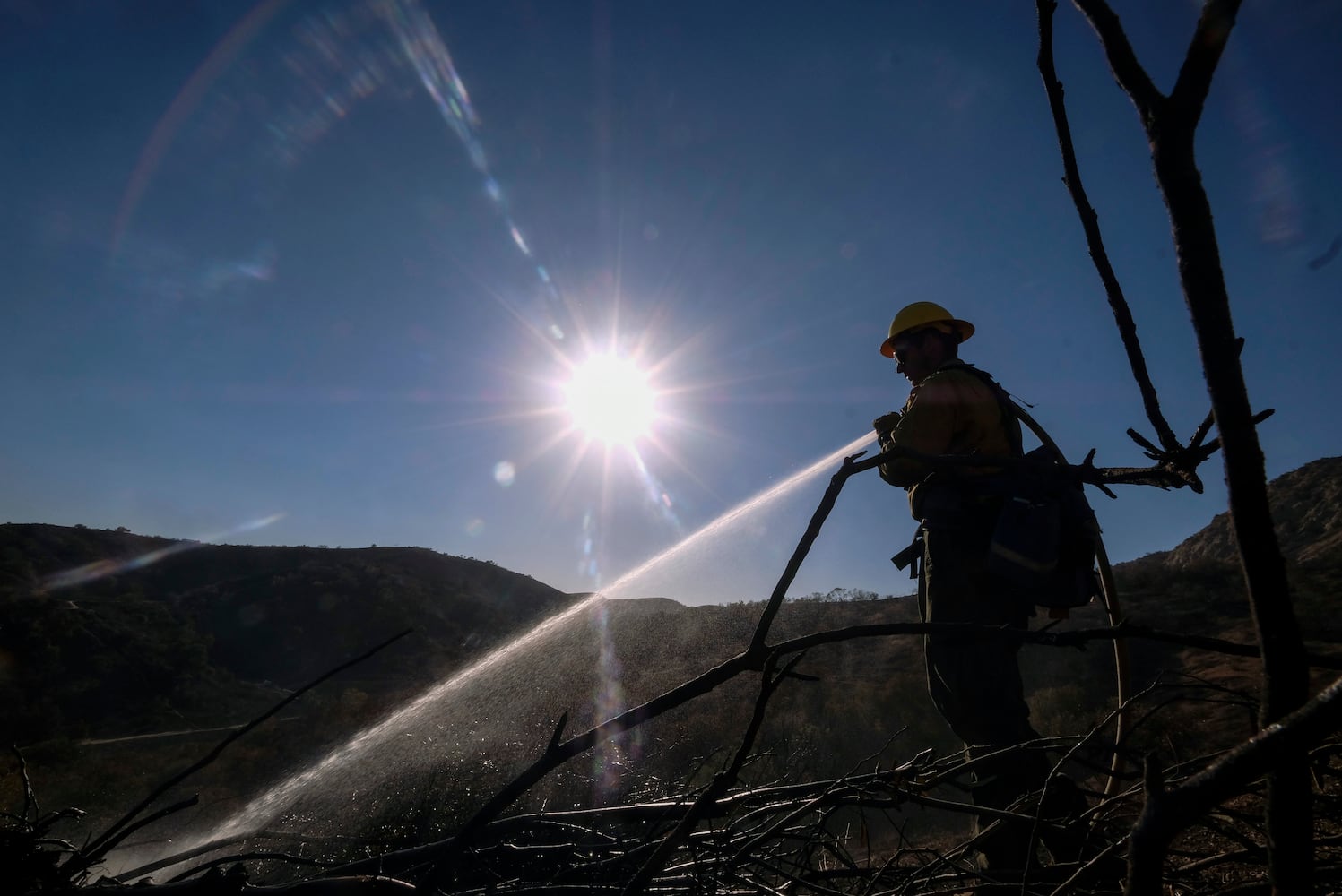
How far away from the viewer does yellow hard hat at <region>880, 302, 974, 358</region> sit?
3846mm

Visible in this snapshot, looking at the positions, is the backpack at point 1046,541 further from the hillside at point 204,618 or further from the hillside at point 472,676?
the hillside at point 204,618

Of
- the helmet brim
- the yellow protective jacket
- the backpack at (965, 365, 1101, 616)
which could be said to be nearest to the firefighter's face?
the helmet brim

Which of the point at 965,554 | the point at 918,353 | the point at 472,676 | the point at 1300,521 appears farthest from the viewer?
the point at 1300,521

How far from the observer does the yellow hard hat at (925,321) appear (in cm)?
385

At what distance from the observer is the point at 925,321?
387 cm

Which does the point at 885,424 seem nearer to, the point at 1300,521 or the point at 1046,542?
the point at 1046,542

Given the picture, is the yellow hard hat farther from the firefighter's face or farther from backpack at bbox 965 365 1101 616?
backpack at bbox 965 365 1101 616

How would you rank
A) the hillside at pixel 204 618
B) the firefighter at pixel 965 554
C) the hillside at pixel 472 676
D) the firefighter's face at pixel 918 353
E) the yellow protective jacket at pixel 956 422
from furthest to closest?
the hillside at pixel 204 618
the hillside at pixel 472 676
the firefighter's face at pixel 918 353
the yellow protective jacket at pixel 956 422
the firefighter at pixel 965 554

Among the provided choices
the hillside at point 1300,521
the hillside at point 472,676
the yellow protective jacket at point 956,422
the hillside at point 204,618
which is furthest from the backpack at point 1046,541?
the hillside at point 1300,521

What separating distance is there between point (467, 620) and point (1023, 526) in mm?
28444

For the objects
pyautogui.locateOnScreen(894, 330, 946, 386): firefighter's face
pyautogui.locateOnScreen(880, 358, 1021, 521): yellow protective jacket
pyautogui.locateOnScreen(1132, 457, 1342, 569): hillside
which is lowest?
pyautogui.locateOnScreen(880, 358, 1021, 521): yellow protective jacket

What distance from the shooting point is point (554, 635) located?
64.9 ft

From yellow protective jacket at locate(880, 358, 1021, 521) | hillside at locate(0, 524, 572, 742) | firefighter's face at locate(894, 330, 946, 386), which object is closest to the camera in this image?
yellow protective jacket at locate(880, 358, 1021, 521)

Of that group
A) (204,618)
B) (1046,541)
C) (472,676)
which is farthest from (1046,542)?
(204,618)
